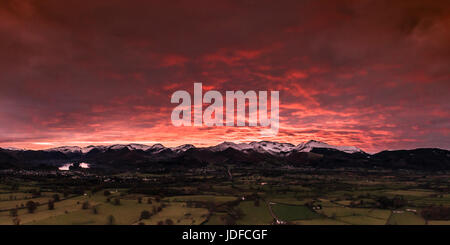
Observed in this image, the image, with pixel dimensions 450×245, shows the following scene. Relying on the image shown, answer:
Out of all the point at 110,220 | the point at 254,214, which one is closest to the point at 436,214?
the point at 254,214

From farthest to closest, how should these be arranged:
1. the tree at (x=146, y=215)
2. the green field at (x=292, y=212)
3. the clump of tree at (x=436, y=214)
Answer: the green field at (x=292, y=212) < the clump of tree at (x=436, y=214) < the tree at (x=146, y=215)

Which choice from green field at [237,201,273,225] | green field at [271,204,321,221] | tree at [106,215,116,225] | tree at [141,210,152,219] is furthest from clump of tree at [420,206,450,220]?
tree at [106,215,116,225]

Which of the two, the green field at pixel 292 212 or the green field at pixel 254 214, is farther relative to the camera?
the green field at pixel 292 212

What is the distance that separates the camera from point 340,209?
3528cm

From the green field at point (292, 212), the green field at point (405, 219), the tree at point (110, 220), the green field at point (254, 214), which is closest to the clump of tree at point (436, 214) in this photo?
the green field at point (405, 219)

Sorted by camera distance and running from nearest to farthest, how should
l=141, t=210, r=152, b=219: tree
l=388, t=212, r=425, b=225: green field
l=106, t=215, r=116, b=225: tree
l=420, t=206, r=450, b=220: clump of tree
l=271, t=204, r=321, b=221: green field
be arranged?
1. l=106, t=215, r=116, b=225: tree
2. l=388, t=212, r=425, b=225: green field
3. l=141, t=210, r=152, b=219: tree
4. l=420, t=206, r=450, b=220: clump of tree
5. l=271, t=204, r=321, b=221: green field

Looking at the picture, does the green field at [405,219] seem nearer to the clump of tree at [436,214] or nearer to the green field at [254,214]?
the clump of tree at [436,214]

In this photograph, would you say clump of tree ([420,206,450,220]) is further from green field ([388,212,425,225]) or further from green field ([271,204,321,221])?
green field ([271,204,321,221])

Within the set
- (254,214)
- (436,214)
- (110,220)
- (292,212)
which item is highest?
(110,220)

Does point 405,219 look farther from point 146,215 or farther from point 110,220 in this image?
point 110,220

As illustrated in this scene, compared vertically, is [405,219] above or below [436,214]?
below

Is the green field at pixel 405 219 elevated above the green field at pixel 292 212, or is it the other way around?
the green field at pixel 405 219

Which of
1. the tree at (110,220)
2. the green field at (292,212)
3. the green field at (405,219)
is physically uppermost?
the tree at (110,220)
